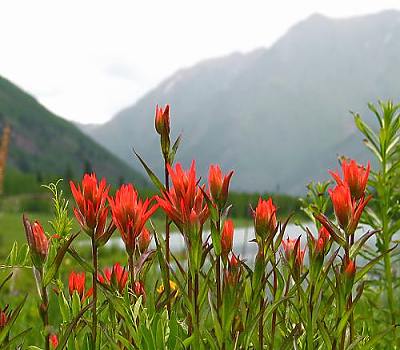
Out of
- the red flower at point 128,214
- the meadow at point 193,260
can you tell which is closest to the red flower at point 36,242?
the meadow at point 193,260

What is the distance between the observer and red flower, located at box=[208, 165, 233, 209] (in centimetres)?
127

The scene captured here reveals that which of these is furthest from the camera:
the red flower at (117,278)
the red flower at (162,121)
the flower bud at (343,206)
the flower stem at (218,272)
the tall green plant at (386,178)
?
the tall green plant at (386,178)

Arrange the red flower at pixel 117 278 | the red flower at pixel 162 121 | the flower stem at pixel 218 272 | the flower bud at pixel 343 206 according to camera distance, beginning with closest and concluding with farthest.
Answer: the flower stem at pixel 218 272
the flower bud at pixel 343 206
the red flower at pixel 162 121
the red flower at pixel 117 278

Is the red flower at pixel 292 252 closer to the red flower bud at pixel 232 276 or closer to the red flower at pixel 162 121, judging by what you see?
the red flower bud at pixel 232 276

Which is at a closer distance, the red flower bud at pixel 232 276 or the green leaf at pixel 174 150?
the red flower bud at pixel 232 276

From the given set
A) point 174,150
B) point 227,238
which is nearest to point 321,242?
point 227,238

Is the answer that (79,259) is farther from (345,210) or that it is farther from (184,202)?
(345,210)

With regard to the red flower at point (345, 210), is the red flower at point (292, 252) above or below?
below

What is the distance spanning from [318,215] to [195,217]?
29cm

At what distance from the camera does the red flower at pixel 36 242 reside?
127 centimetres

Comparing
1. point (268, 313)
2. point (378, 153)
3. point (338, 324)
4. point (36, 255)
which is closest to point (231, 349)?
point (268, 313)

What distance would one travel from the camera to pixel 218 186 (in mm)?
1280

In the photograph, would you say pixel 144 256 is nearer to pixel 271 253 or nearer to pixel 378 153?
pixel 271 253

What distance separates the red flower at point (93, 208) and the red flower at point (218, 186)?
0.86 ft
